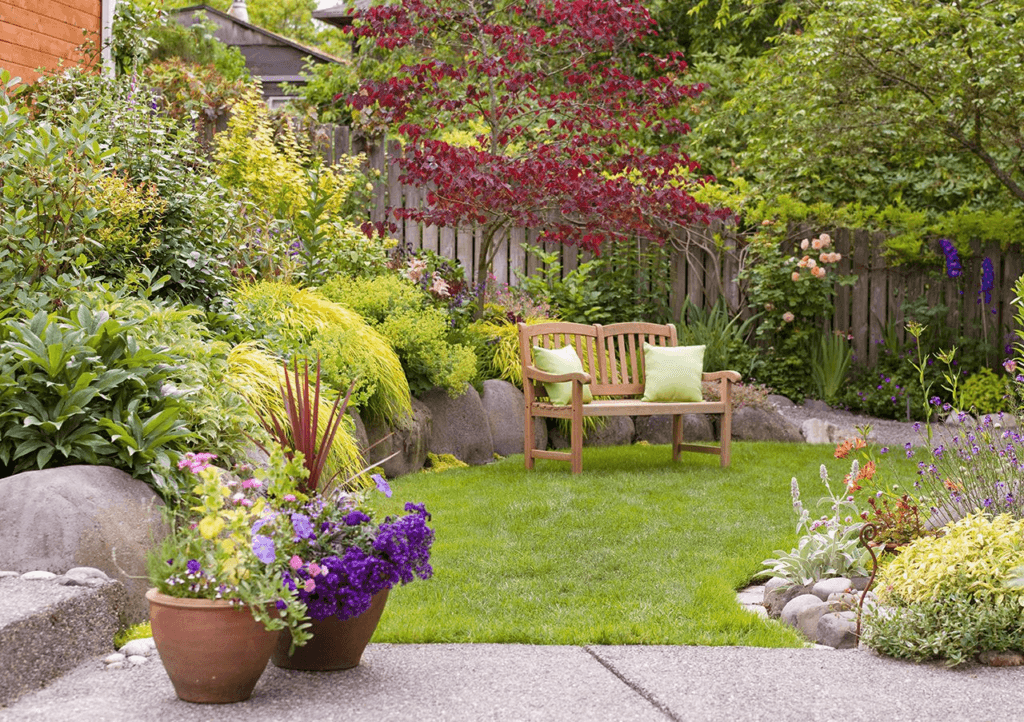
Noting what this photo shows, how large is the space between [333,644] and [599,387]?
4.45 metres

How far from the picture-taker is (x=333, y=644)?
124 inches

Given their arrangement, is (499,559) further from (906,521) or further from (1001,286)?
(1001,286)

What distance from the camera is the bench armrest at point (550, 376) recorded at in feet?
21.9

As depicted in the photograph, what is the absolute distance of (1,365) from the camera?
3.92 metres

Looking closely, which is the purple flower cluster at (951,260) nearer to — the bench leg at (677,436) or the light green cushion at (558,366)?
the bench leg at (677,436)

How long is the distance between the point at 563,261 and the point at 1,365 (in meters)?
6.81

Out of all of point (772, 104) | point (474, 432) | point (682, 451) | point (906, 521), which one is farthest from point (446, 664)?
point (772, 104)

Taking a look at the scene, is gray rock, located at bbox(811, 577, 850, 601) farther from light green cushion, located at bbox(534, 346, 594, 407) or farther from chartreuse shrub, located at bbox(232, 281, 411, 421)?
light green cushion, located at bbox(534, 346, 594, 407)

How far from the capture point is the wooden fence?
970 centimetres

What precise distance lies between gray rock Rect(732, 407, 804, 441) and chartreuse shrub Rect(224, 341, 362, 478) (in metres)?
3.99

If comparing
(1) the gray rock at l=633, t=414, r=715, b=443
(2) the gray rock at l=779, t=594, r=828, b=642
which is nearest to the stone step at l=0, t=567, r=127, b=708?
(2) the gray rock at l=779, t=594, r=828, b=642

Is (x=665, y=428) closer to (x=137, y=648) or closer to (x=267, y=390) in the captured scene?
(x=267, y=390)

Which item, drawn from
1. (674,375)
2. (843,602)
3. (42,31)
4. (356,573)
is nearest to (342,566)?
(356,573)

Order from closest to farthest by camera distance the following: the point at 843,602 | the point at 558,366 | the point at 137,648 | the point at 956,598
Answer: the point at 137,648 < the point at 956,598 < the point at 843,602 < the point at 558,366
